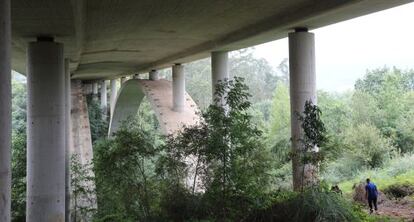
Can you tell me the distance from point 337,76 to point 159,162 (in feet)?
525

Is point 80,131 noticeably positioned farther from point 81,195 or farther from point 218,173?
point 218,173

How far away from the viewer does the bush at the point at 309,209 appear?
9.84 metres

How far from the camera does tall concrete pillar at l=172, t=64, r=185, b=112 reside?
25375 mm

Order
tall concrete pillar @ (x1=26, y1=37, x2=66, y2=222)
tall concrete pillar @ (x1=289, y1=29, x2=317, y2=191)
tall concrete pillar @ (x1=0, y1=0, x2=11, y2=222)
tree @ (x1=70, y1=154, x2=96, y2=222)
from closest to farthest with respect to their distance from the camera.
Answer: tall concrete pillar @ (x1=0, y1=0, x2=11, y2=222) → tall concrete pillar @ (x1=26, y1=37, x2=66, y2=222) → tall concrete pillar @ (x1=289, y1=29, x2=317, y2=191) → tree @ (x1=70, y1=154, x2=96, y2=222)

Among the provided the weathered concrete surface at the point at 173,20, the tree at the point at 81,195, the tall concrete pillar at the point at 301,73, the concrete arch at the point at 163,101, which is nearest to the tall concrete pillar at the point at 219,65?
the weathered concrete surface at the point at 173,20

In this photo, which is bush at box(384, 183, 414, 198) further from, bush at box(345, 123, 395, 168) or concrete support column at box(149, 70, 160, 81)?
concrete support column at box(149, 70, 160, 81)

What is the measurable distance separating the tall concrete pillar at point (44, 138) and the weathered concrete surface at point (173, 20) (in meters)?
0.59

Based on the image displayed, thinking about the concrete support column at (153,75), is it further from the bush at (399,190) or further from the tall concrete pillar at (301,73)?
the tall concrete pillar at (301,73)

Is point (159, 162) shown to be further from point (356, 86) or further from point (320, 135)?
point (356, 86)

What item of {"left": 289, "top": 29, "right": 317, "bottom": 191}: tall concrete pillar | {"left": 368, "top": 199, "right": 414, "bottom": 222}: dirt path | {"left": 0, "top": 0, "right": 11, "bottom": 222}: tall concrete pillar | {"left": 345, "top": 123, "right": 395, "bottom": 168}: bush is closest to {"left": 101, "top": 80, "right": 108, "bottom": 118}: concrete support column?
{"left": 345, "top": 123, "right": 395, "bottom": 168}: bush

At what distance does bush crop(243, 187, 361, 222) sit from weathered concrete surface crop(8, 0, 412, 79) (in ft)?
13.3

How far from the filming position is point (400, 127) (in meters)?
32.0

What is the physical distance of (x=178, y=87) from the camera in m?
25.6

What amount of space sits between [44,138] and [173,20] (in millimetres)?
4396
